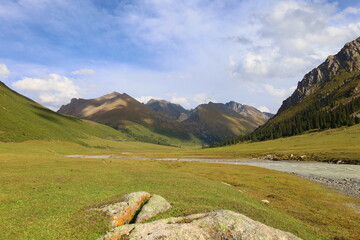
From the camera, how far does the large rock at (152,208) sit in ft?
52.5

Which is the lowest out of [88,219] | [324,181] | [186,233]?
[324,181]

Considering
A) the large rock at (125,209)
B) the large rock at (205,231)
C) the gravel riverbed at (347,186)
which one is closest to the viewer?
the large rock at (205,231)

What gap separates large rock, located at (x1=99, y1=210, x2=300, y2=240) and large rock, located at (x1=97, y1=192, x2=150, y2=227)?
13.8ft

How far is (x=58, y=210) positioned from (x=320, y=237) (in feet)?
67.0

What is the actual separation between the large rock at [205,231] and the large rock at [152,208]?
3869mm

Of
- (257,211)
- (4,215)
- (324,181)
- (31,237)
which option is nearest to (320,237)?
(257,211)

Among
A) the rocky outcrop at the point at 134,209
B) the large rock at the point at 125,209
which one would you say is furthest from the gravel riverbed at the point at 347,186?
the large rock at the point at 125,209

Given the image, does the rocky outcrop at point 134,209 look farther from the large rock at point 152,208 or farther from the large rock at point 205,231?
the large rock at point 205,231

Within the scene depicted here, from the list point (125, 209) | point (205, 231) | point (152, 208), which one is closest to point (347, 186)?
point (152, 208)

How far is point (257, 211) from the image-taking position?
1983cm

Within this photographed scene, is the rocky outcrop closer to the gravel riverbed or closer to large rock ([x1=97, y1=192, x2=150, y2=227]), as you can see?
large rock ([x1=97, y1=192, x2=150, y2=227])

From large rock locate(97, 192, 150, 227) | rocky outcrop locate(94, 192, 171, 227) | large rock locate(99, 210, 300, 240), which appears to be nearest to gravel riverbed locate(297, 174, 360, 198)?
large rock locate(99, 210, 300, 240)

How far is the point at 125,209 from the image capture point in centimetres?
1697

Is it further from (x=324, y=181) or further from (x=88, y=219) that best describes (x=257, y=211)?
(x=324, y=181)
